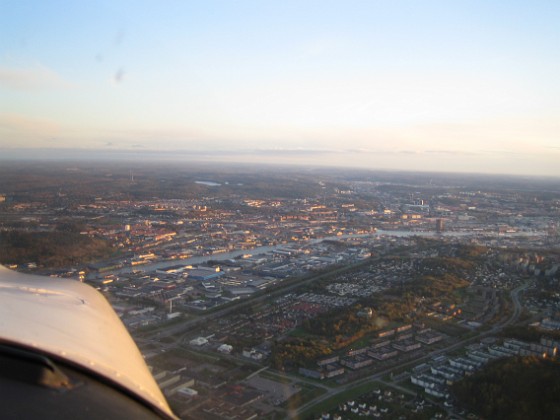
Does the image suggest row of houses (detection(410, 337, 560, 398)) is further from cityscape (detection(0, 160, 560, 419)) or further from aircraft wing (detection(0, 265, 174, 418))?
aircraft wing (detection(0, 265, 174, 418))

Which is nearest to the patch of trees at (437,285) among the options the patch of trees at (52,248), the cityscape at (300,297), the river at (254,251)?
the cityscape at (300,297)

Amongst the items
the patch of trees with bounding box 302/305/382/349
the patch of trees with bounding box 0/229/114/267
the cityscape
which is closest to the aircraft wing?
the cityscape

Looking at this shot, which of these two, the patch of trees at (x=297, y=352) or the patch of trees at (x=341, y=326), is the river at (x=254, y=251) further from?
the patch of trees at (x=297, y=352)

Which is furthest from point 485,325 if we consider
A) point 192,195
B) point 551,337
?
point 192,195

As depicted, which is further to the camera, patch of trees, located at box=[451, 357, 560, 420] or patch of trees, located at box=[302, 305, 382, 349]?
patch of trees, located at box=[302, 305, 382, 349]

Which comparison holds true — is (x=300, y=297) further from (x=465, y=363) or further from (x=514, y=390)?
(x=514, y=390)
